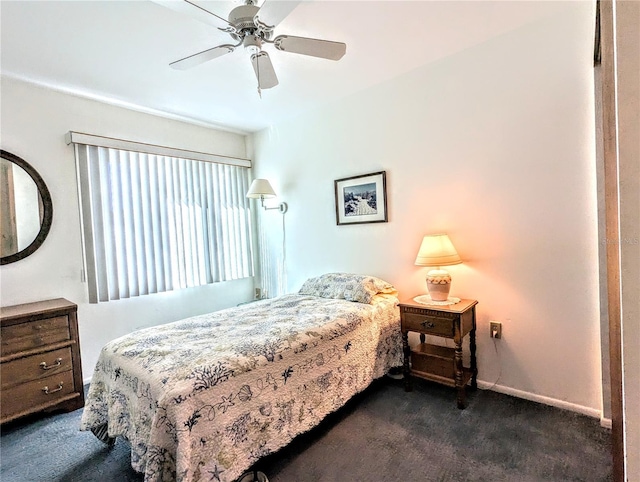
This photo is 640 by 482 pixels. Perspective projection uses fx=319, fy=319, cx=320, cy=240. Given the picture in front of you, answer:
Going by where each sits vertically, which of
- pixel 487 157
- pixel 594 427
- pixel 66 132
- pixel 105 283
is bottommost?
pixel 594 427

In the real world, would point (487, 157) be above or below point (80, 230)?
above

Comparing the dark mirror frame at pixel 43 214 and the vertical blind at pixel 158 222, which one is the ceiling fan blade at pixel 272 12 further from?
the dark mirror frame at pixel 43 214

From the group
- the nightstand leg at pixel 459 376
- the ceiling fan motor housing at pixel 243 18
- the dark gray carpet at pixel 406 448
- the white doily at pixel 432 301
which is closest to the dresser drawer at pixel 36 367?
the dark gray carpet at pixel 406 448

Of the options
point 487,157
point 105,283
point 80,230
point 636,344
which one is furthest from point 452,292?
point 80,230

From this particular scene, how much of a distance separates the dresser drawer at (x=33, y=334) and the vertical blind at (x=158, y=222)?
531 mm

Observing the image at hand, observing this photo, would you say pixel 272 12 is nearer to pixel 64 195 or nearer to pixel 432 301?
pixel 432 301

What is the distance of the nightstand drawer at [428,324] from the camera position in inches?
83.7

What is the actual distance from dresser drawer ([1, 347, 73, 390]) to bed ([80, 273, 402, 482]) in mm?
667

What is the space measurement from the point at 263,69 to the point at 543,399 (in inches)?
109

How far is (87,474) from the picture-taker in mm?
1660

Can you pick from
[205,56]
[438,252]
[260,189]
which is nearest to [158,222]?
[260,189]

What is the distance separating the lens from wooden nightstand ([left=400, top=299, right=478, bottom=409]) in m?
2.11

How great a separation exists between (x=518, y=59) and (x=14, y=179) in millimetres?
3731

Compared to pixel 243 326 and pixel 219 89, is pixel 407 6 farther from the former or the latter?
pixel 243 326
